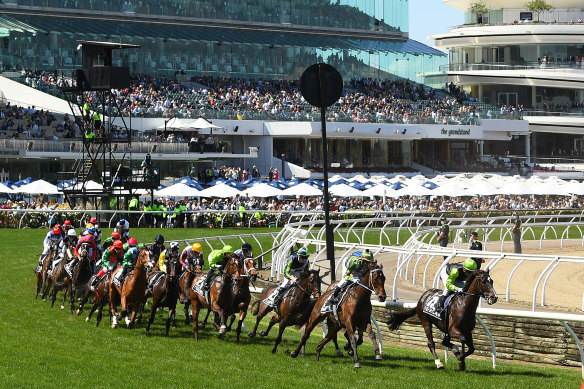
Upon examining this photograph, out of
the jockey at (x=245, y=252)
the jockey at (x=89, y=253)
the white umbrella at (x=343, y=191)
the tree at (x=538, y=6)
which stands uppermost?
the tree at (x=538, y=6)

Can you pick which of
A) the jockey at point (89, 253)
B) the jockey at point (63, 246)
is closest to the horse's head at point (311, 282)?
the jockey at point (89, 253)

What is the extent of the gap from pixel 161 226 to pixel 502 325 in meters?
19.6

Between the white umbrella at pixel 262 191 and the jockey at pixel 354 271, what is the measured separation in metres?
23.5

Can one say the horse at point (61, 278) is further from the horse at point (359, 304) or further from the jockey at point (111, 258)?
the horse at point (359, 304)

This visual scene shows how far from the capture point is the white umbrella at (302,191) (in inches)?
1442

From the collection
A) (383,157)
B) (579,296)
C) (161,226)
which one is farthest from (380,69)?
(579,296)

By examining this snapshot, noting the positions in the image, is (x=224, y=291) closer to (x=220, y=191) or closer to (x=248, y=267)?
(x=248, y=267)

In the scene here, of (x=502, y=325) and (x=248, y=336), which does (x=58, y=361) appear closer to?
(x=248, y=336)

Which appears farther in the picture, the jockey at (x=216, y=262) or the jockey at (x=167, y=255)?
the jockey at (x=167, y=255)

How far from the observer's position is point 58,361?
39.0 feet

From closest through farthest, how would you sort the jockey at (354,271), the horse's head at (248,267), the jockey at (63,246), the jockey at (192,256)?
1. the jockey at (354,271)
2. the horse's head at (248,267)
3. the jockey at (192,256)
4. the jockey at (63,246)

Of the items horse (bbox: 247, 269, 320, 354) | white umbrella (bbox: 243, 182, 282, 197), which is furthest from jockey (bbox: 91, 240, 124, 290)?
white umbrella (bbox: 243, 182, 282, 197)

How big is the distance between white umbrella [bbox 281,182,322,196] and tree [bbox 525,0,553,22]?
3601 centimetres

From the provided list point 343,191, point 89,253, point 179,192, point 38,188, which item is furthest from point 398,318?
point 343,191
